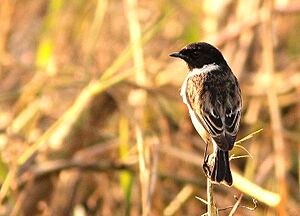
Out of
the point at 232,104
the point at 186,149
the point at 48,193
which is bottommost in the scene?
the point at 48,193

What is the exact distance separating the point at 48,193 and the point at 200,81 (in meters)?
2.60

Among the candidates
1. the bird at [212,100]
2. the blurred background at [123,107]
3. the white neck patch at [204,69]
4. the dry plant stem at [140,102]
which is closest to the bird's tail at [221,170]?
the bird at [212,100]

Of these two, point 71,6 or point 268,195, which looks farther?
point 71,6

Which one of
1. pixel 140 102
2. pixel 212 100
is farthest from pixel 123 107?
pixel 212 100

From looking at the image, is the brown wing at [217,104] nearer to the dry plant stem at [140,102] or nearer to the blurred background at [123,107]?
the dry plant stem at [140,102]

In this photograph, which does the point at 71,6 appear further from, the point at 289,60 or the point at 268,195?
the point at 268,195

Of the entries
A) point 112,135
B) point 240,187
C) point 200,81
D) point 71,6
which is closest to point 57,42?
point 71,6

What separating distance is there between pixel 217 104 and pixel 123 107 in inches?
73.8

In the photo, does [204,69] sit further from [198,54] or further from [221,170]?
[221,170]

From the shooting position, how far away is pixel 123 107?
5461 mm

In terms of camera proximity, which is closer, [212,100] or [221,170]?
[221,170]

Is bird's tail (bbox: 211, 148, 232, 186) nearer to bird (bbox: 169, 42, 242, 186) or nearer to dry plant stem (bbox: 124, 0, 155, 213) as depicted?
bird (bbox: 169, 42, 242, 186)

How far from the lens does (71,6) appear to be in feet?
21.4

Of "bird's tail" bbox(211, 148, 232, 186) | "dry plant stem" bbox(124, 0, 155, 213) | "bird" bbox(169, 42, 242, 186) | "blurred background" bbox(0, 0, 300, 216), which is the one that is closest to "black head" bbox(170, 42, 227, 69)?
"bird" bbox(169, 42, 242, 186)
